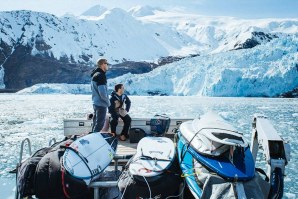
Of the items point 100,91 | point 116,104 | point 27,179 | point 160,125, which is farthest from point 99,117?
point 27,179

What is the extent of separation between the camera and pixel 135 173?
341 centimetres

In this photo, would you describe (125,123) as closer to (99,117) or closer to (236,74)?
(99,117)

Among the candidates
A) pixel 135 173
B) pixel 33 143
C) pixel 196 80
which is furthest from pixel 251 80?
pixel 135 173

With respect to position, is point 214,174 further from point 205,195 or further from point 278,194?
point 278,194

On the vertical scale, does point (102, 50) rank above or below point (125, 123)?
above

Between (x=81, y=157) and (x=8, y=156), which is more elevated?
(x=81, y=157)

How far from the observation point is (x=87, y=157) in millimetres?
3553

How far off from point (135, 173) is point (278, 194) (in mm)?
1459

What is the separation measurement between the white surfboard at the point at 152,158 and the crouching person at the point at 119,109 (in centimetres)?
197

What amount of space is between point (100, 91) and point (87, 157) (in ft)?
6.46

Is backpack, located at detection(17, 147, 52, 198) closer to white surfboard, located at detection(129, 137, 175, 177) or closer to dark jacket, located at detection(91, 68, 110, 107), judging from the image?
white surfboard, located at detection(129, 137, 175, 177)

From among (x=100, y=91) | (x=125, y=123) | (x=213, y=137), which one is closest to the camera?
(x=213, y=137)

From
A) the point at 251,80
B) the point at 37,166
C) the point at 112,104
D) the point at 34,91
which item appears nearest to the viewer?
the point at 37,166

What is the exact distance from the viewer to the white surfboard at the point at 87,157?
10.9ft
